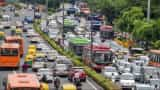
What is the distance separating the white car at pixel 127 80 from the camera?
4778cm

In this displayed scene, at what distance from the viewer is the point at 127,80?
160 feet

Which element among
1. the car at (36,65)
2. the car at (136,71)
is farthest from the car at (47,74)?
the car at (136,71)

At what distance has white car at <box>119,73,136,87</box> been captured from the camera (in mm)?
47775

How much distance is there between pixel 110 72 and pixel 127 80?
4844 mm

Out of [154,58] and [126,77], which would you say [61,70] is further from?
[154,58]

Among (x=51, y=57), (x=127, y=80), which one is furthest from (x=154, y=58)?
(x=127, y=80)

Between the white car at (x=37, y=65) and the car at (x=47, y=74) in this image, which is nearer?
the car at (x=47, y=74)

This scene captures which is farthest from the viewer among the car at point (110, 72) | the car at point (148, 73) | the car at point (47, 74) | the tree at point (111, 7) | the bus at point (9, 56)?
the tree at point (111, 7)

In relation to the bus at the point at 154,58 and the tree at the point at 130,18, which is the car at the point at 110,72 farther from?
the tree at the point at 130,18

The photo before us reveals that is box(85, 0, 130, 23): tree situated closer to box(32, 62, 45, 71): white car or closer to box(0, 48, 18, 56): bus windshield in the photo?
box(32, 62, 45, 71): white car

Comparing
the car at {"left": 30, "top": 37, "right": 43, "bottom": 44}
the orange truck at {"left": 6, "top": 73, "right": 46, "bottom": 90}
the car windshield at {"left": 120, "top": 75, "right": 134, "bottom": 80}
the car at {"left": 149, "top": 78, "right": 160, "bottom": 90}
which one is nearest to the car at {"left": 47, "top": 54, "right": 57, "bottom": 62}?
the car windshield at {"left": 120, "top": 75, "right": 134, "bottom": 80}

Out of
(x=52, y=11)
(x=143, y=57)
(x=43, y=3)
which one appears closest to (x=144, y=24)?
(x=143, y=57)

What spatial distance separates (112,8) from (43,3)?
2069 inches

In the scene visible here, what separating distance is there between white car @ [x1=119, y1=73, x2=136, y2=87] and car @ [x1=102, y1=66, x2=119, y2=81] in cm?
194
